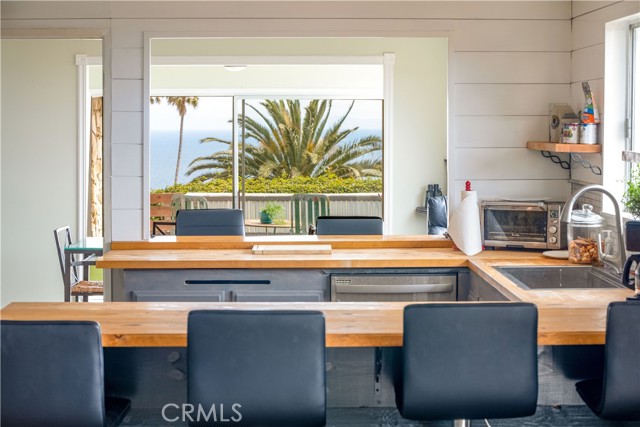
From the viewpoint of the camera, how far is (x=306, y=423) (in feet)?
7.55

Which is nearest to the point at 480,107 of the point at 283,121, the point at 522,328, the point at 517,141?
the point at 517,141

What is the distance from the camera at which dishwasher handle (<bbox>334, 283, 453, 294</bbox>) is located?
4.20 m

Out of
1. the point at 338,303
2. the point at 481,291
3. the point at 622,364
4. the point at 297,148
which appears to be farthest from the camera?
the point at 297,148

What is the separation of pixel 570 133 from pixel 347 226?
1.40m

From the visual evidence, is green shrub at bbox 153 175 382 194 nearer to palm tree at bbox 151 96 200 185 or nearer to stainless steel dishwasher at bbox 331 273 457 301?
palm tree at bbox 151 96 200 185

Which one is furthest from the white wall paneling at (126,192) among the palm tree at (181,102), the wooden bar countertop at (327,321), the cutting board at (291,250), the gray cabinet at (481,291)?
the palm tree at (181,102)

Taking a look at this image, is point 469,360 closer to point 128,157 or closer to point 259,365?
point 259,365

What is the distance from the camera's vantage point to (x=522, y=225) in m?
4.50

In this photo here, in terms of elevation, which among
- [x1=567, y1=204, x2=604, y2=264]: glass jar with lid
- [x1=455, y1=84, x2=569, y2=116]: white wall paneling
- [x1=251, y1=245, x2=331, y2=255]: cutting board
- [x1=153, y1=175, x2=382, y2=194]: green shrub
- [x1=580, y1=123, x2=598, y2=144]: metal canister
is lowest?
[x1=251, y1=245, x2=331, y2=255]: cutting board

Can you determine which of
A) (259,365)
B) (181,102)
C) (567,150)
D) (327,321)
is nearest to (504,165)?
(567,150)

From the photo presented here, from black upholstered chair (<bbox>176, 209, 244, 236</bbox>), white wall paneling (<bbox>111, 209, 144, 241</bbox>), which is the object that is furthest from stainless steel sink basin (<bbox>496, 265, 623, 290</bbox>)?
white wall paneling (<bbox>111, 209, 144, 241</bbox>)

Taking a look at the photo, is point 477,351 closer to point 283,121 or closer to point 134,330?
point 134,330

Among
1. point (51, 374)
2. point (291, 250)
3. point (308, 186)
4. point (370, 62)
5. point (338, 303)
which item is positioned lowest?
point (51, 374)

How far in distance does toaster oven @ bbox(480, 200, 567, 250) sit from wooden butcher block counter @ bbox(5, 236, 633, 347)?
10 centimetres
